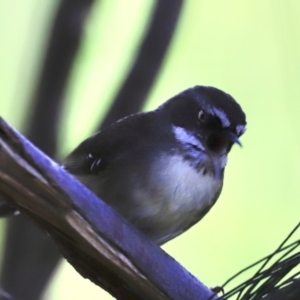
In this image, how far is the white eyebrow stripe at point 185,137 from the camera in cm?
121

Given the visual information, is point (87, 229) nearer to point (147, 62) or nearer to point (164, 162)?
point (164, 162)

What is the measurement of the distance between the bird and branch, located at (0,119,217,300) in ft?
0.70

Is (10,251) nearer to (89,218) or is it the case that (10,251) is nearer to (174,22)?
(174,22)

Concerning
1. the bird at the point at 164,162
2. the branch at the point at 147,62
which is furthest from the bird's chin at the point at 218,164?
the branch at the point at 147,62

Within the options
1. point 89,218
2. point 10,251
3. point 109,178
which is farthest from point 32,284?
point 89,218

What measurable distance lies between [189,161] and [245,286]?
0.47m

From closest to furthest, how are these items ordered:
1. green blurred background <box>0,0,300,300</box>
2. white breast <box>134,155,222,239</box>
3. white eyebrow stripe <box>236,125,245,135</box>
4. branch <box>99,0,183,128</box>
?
white breast <box>134,155,222,239</box>
white eyebrow stripe <box>236,125,245,135</box>
branch <box>99,0,183,128</box>
green blurred background <box>0,0,300,300</box>

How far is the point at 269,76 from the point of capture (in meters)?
2.03

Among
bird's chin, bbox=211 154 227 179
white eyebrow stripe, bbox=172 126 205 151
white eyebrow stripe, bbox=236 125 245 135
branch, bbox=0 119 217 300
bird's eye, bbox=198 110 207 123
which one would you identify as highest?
Result: white eyebrow stripe, bbox=236 125 245 135

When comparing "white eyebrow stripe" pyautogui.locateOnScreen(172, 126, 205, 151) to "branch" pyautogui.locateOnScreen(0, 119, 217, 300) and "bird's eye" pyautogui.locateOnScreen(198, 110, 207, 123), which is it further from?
"branch" pyautogui.locateOnScreen(0, 119, 217, 300)

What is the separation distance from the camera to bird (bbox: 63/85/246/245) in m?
1.13

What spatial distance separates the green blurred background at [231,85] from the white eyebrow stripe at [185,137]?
69 cm

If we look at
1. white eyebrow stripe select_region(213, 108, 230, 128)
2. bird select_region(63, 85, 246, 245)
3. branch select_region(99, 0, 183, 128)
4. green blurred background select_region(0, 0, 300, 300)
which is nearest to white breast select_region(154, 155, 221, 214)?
bird select_region(63, 85, 246, 245)

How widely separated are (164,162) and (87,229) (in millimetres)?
385
